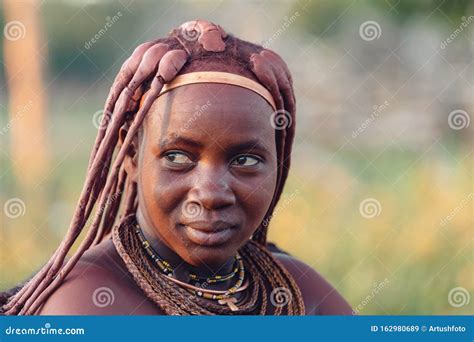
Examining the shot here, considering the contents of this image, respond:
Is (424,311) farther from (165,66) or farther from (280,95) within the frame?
(165,66)

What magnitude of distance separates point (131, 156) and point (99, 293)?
19.6 inches

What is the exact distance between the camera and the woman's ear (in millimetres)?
3412

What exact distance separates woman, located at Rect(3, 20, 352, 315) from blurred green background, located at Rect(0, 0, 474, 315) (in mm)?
827

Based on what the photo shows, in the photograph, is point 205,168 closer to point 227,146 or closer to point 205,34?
point 227,146

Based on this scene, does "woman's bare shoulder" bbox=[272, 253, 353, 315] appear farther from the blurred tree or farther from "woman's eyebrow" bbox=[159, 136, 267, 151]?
the blurred tree

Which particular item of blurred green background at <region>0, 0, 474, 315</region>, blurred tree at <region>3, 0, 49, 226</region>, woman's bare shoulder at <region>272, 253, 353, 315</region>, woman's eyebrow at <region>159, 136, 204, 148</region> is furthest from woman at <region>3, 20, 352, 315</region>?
blurred tree at <region>3, 0, 49, 226</region>

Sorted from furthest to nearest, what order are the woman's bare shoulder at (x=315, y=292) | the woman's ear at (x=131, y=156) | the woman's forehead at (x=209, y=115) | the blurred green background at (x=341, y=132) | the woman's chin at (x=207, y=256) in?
the blurred green background at (x=341, y=132)
the woman's bare shoulder at (x=315, y=292)
the woman's ear at (x=131, y=156)
the woman's chin at (x=207, y=256)
the woman's forehead at (x=209, y=115)

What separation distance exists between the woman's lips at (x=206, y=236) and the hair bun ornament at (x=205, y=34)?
0.60m

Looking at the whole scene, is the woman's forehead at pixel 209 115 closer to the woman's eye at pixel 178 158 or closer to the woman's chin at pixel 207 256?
the woman's eye at pixel 178 158

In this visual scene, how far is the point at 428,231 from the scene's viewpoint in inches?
207

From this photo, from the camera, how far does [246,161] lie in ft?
10.8

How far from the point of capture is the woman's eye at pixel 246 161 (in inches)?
128

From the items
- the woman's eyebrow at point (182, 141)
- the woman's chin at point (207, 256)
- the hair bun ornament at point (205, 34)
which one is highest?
the hair bun ornament at point (205, 34)

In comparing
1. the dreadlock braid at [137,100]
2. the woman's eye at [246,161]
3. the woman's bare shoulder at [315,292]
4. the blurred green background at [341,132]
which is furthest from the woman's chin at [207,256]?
the blurred green background at [341,132]
